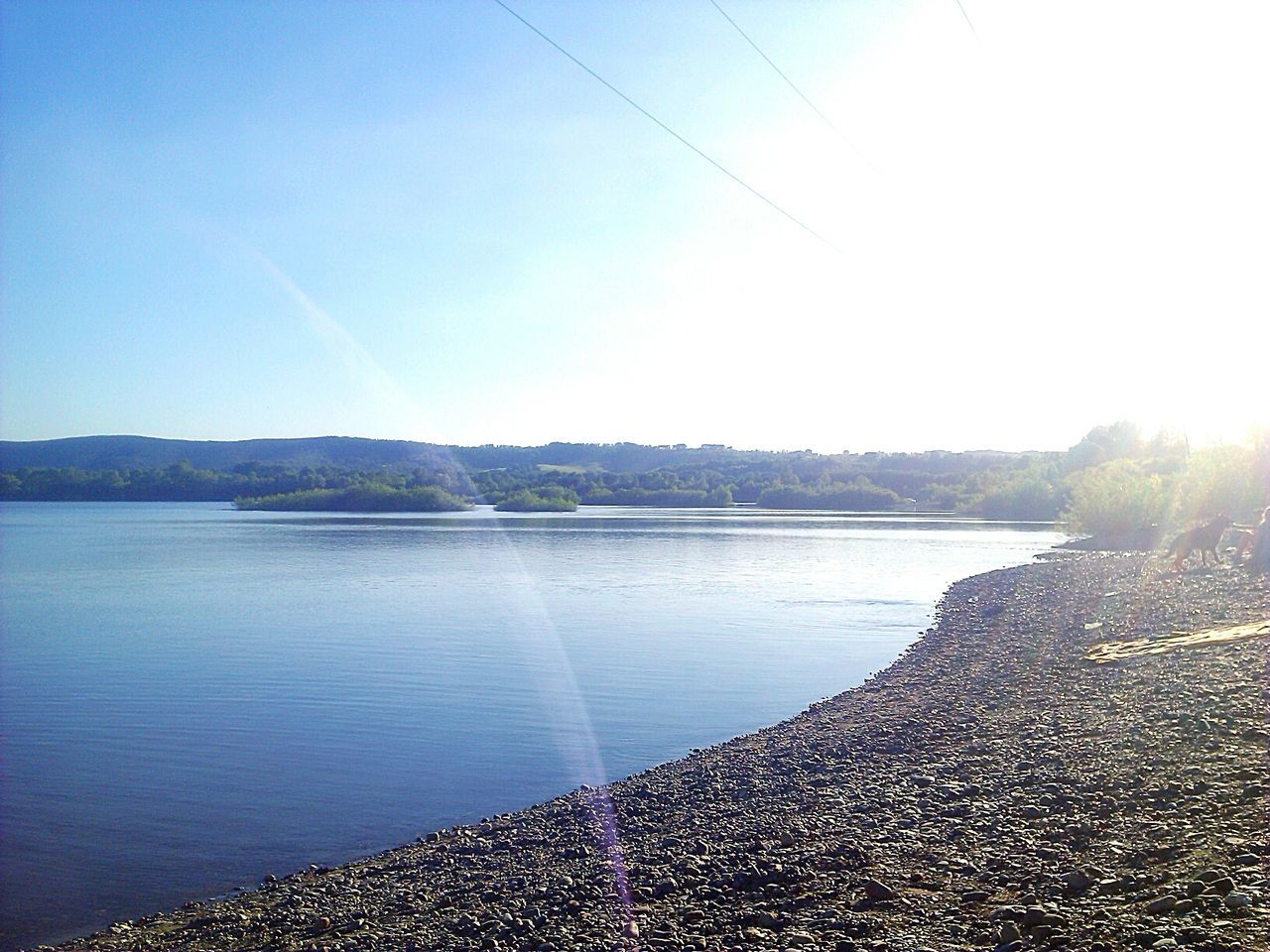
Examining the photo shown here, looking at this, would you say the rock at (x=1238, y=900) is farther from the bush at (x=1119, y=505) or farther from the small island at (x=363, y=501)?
the small island at (x=363, y=501)

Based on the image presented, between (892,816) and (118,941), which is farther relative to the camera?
(892,816)

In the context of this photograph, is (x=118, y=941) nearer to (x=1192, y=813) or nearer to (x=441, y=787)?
(x=441, y=787)

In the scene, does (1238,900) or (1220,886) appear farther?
(1220,886)

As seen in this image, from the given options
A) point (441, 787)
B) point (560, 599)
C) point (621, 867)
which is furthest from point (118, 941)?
point (560, 599)

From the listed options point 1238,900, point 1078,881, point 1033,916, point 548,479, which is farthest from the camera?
point 548,479

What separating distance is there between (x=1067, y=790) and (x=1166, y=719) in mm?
2271

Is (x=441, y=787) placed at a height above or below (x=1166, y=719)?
below

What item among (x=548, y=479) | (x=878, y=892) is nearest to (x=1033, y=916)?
(x=878, y=892)

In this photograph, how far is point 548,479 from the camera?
501 ft

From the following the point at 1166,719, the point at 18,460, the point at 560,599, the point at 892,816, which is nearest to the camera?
the point at 892,816

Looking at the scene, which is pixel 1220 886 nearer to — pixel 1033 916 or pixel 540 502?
pixel 1033 916

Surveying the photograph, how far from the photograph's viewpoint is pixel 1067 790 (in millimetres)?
7891

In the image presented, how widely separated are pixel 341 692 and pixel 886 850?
1196 centimetres

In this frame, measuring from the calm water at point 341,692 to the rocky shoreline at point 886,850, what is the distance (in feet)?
3.91
